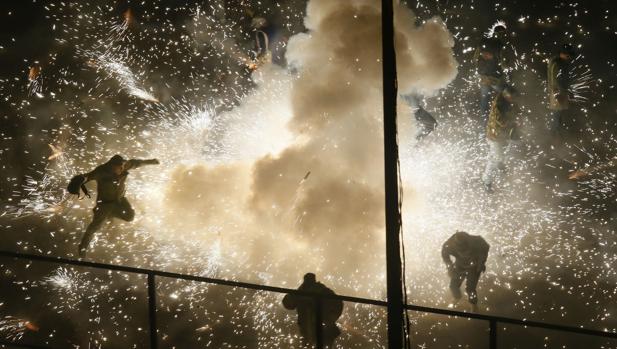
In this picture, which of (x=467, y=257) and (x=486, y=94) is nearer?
(x=467, y=257)

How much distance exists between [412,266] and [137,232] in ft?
18.8

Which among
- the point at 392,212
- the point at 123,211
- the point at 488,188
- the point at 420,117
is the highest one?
the point at 420,117

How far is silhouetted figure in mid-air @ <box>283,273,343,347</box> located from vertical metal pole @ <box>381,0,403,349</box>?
1.87 metres

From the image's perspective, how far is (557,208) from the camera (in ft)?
27.4

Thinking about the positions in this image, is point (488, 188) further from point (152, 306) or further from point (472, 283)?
point (152, 306)

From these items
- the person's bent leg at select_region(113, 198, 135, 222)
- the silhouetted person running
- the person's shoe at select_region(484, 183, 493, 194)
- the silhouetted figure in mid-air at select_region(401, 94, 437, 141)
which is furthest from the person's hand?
the person's bent leg at select_region(113, 198, 135, 222)

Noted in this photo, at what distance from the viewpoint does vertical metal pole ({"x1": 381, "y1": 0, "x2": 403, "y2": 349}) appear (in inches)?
99.3

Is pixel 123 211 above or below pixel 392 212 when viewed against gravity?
above

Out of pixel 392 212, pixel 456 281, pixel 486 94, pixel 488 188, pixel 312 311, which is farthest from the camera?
pixel 488 188

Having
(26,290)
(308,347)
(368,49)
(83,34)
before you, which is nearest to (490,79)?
(368,49)

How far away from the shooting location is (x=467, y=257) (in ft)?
18.0

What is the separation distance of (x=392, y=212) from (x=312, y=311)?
250 centimetres

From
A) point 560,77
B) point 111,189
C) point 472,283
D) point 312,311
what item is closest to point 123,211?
point 111,189

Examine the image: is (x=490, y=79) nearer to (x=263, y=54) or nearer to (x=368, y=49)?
(x=368, y=49)
